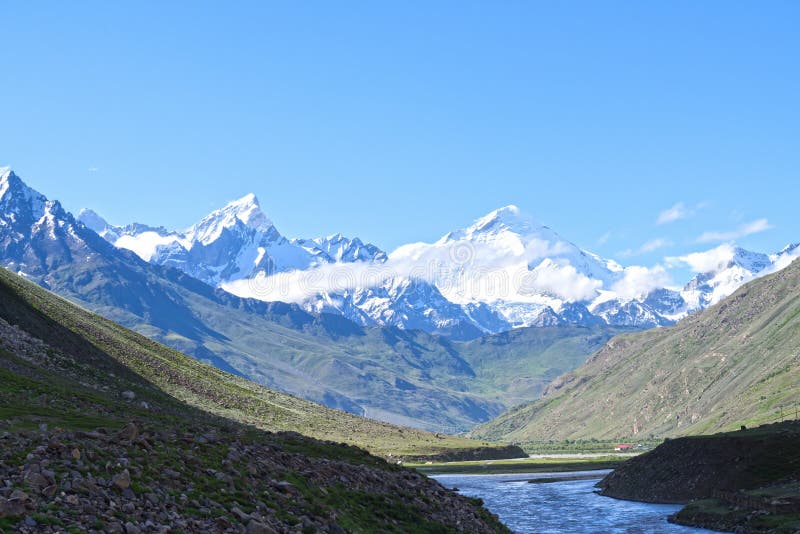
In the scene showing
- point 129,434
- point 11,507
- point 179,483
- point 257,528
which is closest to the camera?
point 11,507

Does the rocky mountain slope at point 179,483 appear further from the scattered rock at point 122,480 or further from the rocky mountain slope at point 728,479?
the rocky mountain slope at point 728,479

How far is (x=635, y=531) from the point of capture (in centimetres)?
10944

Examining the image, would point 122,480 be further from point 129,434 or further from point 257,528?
point 129,434

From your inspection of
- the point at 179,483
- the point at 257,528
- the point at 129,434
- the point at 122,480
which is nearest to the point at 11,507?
the point at 122,480

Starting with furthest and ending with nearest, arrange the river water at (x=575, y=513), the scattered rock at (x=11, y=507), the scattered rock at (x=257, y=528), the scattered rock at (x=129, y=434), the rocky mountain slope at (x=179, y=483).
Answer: the river water at (x=575, y=513) < the scattered rock at (x=129, y=434) < the scattered rock at (x=257, y=528) < the rocky mountain slope at (x=179, y=483) < the scattered rock at (x=11, y=507)

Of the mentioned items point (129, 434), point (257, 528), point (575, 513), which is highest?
point (129, 434)

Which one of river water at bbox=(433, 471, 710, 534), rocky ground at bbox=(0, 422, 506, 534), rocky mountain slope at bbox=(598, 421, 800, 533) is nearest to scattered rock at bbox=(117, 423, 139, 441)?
rocky ground at bbox=(0, 422, 506, 534)

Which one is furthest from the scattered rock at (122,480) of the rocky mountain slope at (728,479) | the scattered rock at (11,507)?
the rocky mountain slope at (728,479)

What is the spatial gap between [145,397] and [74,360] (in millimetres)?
14781

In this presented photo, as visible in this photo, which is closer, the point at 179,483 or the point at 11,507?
the point at 11,507

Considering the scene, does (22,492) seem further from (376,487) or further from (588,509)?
(588,509)

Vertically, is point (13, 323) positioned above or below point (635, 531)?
above

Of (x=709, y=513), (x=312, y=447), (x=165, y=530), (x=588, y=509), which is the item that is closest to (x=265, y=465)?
(x=165, y=530)

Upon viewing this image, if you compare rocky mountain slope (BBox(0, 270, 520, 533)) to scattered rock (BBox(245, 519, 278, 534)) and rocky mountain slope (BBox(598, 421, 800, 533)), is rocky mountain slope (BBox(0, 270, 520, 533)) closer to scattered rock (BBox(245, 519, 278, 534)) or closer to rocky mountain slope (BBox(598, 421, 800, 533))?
scattered rock (BBox(245, 519, 278, 534))
